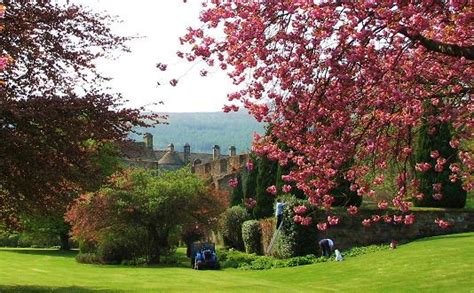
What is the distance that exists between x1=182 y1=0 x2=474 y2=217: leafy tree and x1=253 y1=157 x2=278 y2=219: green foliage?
76.0 feet

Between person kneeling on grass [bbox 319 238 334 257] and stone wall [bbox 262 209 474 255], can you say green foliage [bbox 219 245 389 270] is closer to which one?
person kneeling on grass [bbox 319 238 334 257]

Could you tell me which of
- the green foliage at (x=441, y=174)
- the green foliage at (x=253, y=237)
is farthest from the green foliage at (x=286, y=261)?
the green foliage at (x=441, y=174)

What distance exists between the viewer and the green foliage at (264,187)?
33500mm

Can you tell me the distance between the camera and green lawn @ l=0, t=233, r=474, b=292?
1591 centimetres

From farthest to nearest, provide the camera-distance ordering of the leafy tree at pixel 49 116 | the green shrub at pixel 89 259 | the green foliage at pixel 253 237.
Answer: the green shrub at pixel 89 259
the green foliage at pixel 253 237
the leafy tree at pixel 49 116

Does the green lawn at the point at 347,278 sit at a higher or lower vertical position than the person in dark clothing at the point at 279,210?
lower

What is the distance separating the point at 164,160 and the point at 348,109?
72.6 metres

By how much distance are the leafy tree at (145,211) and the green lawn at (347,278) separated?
7348mm

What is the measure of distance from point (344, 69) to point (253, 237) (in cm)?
2421

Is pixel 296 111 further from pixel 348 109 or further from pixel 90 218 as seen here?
pixel 90 218

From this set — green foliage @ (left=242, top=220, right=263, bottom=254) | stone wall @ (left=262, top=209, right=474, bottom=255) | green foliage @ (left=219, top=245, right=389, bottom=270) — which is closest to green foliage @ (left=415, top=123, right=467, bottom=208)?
stone wall @ (left=262, top=209, right=474, bottom=255)

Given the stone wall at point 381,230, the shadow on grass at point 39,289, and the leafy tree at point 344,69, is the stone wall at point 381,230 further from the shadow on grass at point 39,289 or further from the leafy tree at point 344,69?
the leafy tree at point 344,69

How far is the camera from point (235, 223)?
119 ft

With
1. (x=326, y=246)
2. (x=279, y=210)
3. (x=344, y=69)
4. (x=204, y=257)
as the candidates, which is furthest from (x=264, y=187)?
(x=344, y=69)
